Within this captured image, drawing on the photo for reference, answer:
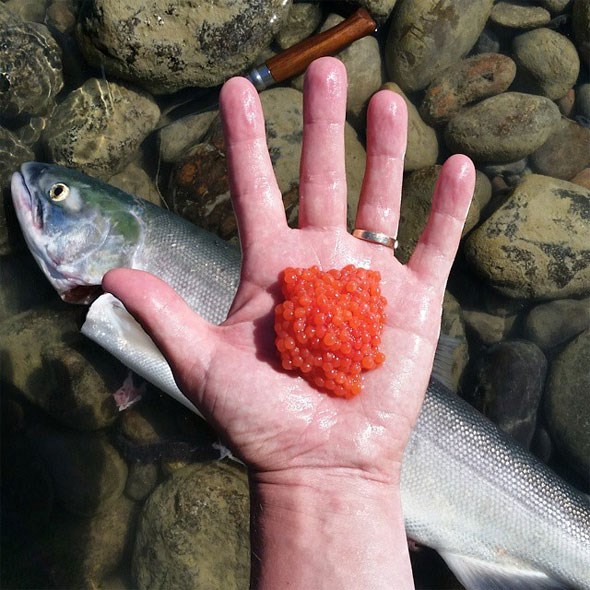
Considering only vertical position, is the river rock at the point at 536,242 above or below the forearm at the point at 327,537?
above

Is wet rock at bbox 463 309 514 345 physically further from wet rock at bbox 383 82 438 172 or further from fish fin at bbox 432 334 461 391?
wet rock at bbox 383 82 438 172

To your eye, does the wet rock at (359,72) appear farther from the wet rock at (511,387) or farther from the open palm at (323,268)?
the open palm at (323,268)

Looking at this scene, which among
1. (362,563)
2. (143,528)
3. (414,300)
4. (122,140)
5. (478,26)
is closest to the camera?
(362,563)

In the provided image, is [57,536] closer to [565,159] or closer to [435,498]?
[435,498]

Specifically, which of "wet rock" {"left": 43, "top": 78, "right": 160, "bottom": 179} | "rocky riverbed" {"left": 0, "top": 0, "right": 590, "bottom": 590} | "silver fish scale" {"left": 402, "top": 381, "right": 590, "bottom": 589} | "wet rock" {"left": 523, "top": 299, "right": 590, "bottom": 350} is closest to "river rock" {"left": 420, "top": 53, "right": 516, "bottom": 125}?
"rocky riverbed" {"left": 0, "top": 0, "right": 590, "bottom": 590}

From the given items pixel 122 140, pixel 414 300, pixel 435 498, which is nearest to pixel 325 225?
pixel 414 300

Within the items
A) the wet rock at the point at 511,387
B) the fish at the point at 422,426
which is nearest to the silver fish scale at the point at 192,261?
the fish at the point at 422,426
